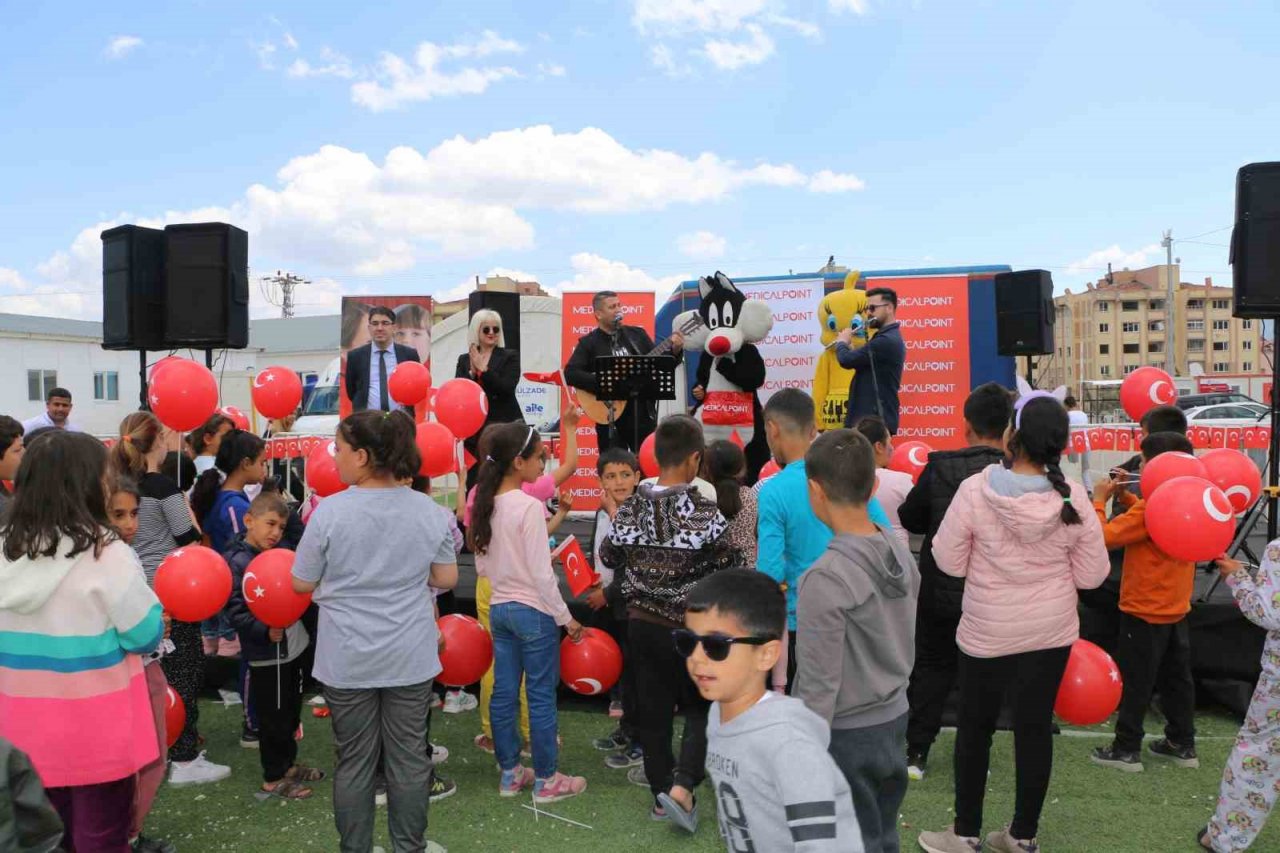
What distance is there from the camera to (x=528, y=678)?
11.5ft

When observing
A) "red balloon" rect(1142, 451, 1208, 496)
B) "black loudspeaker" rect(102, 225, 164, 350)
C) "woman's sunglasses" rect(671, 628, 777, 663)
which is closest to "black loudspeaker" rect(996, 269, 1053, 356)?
"red balloon" rect(1142, 451, 1208, 496)

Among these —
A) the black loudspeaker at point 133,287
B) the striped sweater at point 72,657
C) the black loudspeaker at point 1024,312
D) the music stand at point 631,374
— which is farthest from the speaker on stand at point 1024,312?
the striped sweater at point 72,657

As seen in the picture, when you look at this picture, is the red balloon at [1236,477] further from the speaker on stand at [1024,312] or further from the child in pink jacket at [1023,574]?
the speaker on stand at [1024,312]

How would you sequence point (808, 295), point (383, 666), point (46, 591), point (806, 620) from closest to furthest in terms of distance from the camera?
point (806, 620)
point (46, 591)
point (383, 666)
point (808, 295)

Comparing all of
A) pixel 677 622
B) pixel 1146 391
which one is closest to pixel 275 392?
pixel 677 622

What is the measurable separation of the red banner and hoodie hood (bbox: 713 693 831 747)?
6.93 metres

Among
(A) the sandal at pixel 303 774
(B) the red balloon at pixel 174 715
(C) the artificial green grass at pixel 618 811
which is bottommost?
Answer: (C) the artificial green grass at pixel 618 811

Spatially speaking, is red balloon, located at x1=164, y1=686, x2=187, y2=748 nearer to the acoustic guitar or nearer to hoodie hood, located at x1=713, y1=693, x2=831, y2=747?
hoodie hood, located at x1=713, y1=693, x2=831, y2=747

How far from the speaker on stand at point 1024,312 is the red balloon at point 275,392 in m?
5.91

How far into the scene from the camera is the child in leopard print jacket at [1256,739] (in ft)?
9.13

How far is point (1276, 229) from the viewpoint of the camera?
5.08 meters

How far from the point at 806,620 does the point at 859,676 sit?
219 mm

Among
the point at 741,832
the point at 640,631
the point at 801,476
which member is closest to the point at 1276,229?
the point at 801,476

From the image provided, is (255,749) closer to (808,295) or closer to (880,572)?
(880,572)
